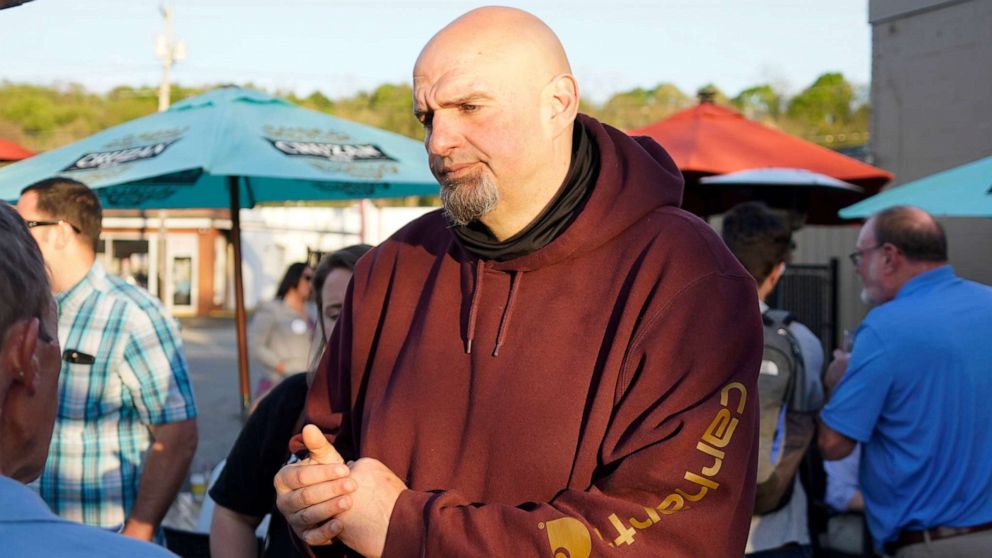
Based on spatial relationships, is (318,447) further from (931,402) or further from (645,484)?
(931,402)

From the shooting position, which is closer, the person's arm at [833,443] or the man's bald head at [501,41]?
the man's bald head at [501,41]

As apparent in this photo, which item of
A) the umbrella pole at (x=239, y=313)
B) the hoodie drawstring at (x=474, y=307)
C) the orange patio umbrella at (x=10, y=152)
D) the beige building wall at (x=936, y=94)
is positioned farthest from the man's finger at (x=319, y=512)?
the beige building wall at (x=936, y=94)

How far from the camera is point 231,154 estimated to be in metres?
5.34

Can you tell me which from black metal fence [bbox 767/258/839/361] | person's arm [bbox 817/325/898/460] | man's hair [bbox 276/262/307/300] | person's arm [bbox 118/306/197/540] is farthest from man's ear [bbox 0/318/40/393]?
black metal fence [bbox 767/258/839/361]

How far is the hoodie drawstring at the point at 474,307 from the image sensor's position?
2061 millimetres

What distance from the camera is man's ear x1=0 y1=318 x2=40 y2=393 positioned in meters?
1.44

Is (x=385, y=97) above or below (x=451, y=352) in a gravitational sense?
above

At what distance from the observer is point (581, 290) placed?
202 centimetres

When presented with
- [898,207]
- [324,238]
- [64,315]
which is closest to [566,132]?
[64,315]

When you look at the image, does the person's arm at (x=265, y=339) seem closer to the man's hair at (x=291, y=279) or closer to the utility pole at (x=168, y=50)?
the man's hair at (x=291, y=279)

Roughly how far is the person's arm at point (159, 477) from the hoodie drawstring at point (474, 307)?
2072mm

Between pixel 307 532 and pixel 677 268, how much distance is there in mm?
841

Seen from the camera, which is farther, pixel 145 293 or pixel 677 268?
pixel 145 293

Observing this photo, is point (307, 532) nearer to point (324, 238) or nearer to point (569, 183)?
point (569, 183)
